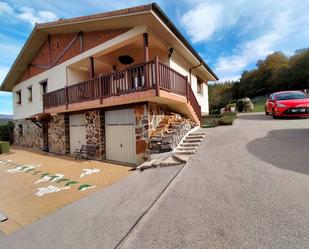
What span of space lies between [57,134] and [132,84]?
8.35 meters

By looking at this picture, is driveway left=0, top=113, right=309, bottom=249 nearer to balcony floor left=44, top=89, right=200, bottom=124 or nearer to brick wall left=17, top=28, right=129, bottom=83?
balcony floor left=44, top=89, right=200, bottom=124

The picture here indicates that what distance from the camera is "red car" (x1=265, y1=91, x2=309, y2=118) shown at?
31.1 ft

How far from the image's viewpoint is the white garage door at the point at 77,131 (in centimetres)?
1095

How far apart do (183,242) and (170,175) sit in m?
2.52

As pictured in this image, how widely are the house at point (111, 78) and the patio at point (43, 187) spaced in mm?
1982

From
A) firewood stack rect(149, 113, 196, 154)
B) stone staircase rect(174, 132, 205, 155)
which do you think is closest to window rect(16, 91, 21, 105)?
firewood stack rect(149, 113, 196, 154)

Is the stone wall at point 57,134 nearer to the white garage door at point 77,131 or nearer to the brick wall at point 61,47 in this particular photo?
the white garage door at point 77,131

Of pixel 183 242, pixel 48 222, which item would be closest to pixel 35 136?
pixel 48 222

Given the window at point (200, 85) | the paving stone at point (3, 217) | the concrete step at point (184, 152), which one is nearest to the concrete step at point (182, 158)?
the concrete step at point (184, 152)

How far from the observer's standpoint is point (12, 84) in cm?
1761

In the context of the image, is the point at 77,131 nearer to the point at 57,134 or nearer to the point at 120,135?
the point at 57,134

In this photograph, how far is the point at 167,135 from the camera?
23.4 feet

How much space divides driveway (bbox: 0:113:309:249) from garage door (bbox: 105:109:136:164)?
3.27m

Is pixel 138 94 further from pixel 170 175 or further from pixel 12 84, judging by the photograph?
pixel 12 84
